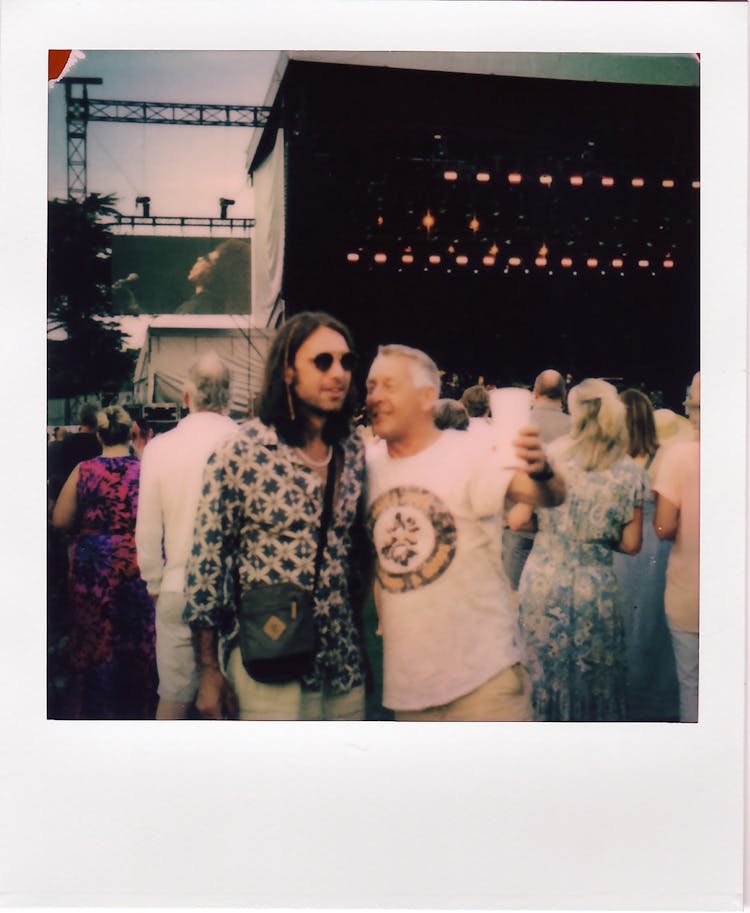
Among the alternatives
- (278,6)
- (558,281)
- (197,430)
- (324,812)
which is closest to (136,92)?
(278,6)

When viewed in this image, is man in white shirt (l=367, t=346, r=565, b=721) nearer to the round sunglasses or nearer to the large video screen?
the round sunglasses

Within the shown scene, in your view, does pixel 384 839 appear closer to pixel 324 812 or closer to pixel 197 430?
pixel 324 812

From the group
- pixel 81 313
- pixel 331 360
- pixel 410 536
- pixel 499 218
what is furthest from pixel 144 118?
pixel 410 536

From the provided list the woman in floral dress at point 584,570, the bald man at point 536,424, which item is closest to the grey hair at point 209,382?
the bald man at point 536,424

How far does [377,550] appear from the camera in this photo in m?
4.59

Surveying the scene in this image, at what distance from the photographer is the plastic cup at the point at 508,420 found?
4609mm

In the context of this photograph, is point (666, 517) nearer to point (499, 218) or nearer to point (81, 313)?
point (499, 218)

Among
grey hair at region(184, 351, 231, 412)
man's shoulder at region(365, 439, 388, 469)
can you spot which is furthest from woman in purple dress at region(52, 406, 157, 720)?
man's shoulder at region(365, 439, 388, 469)

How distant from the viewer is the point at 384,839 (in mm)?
4527

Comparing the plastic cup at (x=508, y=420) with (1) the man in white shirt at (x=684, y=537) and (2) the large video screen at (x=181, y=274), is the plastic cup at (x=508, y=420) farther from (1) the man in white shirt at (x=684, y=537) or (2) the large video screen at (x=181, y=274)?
(2) the large video screen at (x=181, y=274)

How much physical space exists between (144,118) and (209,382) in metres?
1.08

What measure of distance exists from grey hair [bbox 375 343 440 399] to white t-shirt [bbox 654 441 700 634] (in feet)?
3.20

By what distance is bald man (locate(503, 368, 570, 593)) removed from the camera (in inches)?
182

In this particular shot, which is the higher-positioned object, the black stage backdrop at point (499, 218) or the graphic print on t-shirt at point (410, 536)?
the black stage backdrop at point (499, 218)
